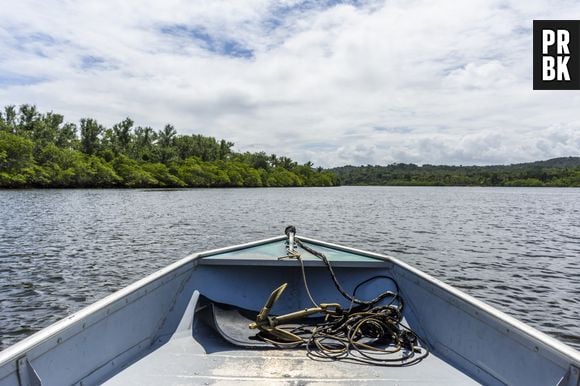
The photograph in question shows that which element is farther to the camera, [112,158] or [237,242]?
[112,158]

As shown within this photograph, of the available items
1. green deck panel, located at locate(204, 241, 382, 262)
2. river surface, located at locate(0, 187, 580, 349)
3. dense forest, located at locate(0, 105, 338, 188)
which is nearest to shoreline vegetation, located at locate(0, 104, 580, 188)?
dense forest, located at locate(0, 105, 338, 188)

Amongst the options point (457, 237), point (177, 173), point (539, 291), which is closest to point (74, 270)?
point (539, 291)

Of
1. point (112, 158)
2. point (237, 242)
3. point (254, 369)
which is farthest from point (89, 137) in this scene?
point (254, 369)

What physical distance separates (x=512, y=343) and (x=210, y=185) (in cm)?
11038

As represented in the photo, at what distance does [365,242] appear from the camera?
1917 cm

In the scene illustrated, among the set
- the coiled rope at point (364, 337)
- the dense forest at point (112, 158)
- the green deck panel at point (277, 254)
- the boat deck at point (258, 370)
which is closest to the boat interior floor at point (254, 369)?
the boat deck at point (258, 370)

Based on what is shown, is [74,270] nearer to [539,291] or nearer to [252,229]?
[252,229]

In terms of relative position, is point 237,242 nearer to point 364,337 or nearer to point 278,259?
point 278,259

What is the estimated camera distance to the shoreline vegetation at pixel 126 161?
68250mm

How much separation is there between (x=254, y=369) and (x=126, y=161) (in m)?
94.6

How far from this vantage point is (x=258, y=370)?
3646 mm

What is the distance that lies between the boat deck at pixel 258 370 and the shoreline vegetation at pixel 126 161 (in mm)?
72099

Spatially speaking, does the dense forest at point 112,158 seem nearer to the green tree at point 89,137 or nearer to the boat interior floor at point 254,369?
the green tree at point 89,137

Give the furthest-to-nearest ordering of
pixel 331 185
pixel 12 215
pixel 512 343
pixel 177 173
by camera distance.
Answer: pixel 331 185, pixel 177 173, pixel 12 215, pixel 512 343
